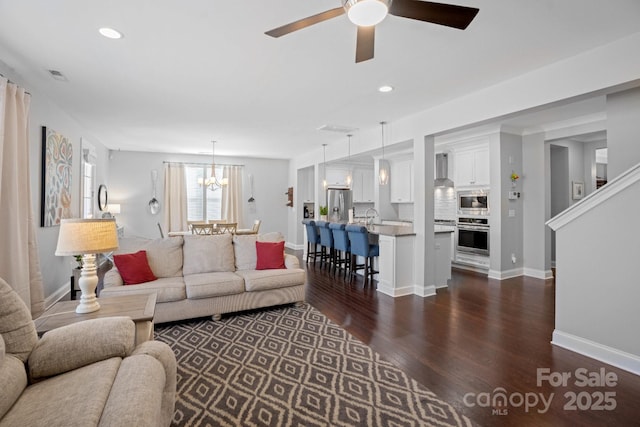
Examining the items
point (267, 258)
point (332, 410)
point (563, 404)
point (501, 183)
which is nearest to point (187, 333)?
point (267, 258)

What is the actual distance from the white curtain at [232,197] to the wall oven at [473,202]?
539 centimetres

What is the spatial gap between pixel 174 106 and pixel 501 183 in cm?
522

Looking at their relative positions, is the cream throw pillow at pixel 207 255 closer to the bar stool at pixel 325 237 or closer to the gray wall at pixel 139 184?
the bar stool at pixel 325 237

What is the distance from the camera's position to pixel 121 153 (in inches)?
305

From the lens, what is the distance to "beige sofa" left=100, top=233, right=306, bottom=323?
10.9 feet

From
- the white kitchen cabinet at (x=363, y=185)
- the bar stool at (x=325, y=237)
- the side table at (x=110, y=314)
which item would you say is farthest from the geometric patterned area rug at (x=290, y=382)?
the white kitchen cabinet at (x=363, y=185)

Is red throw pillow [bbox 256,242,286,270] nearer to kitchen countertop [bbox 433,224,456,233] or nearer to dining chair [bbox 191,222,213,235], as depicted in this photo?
kitchen countertop [bbox 433,224,456,233]

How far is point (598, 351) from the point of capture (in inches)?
102

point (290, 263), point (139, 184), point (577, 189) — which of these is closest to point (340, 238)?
point (290, 263)

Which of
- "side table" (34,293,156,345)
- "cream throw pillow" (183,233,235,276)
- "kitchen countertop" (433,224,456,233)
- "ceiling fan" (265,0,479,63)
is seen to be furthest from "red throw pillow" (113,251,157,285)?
"kitchen countertop" (433,224,456,233)

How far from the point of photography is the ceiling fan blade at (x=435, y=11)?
66.1 inches

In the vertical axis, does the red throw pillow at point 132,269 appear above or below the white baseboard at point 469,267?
above

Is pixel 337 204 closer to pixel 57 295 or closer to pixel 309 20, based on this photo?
pixel 57 295

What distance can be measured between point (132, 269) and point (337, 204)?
5395mm
